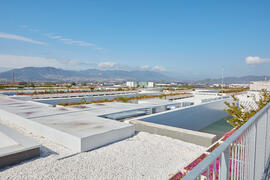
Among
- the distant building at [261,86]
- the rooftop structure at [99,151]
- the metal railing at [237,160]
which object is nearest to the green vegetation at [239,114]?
the rooftop structure at [99,151]

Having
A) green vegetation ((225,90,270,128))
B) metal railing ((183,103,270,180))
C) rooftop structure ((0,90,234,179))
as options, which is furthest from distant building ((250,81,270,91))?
metal railing ((183,103,270,180))

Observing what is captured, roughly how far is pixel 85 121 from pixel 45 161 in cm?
306

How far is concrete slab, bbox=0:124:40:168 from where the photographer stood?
15.5 feet

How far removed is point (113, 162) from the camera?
16.5 feet

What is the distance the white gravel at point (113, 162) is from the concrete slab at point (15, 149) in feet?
0.65

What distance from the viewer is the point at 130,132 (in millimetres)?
7250

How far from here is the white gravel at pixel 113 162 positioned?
4.39 metres

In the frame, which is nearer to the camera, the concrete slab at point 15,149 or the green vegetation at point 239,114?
the concrete slab at point 15,149

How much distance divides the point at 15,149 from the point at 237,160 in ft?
17.3

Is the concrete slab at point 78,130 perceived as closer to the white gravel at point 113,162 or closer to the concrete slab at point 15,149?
the white gravel at point 113,162

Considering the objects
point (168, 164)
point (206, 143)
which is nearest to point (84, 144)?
point (168, 164)

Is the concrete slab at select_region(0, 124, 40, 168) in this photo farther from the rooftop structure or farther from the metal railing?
the metal railing

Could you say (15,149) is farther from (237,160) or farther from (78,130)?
(237,160)

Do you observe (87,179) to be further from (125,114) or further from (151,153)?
(125,114)
